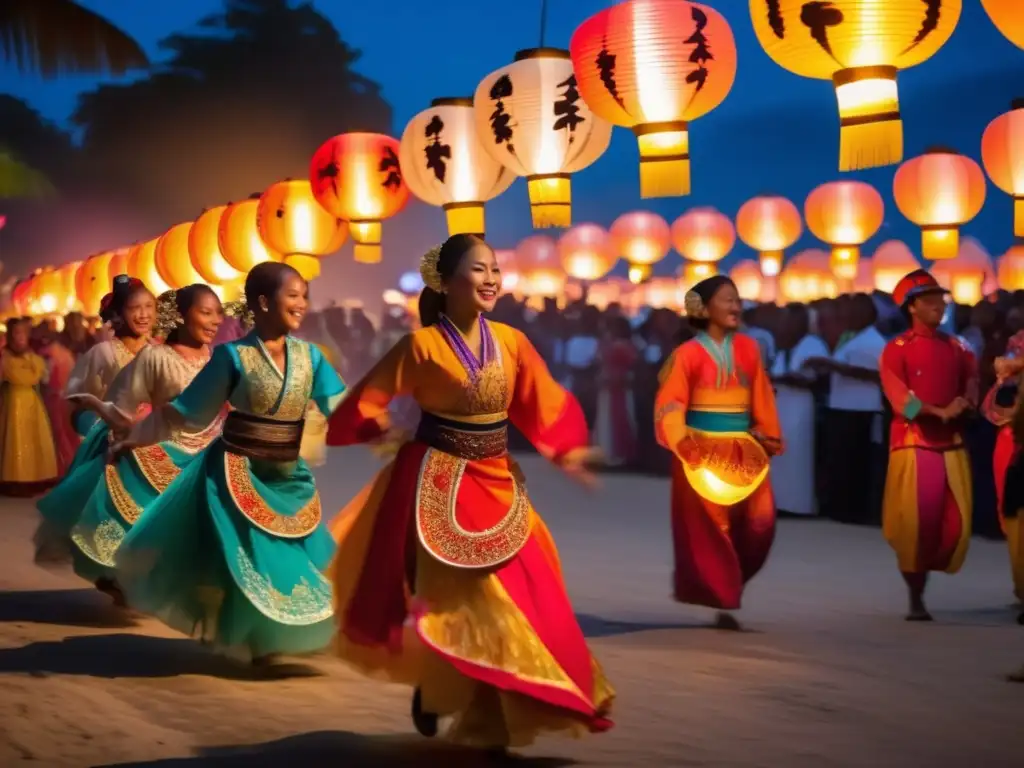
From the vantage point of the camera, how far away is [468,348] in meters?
4.80

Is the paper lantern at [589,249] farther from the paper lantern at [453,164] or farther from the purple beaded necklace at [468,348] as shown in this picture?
the purple beaded necklace at [468,348]

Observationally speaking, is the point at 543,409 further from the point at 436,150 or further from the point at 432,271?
the point at 436,150

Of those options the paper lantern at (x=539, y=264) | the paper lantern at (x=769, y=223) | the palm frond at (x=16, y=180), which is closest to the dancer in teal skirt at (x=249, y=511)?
the palm frond at (x=16, y=180)

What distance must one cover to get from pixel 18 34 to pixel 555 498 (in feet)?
21.5

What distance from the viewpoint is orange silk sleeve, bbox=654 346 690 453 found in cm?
720

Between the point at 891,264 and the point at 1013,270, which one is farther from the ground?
the point at 891,264

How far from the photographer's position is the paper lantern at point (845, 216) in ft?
55.3

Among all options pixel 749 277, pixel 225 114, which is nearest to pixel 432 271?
pixel 749 277

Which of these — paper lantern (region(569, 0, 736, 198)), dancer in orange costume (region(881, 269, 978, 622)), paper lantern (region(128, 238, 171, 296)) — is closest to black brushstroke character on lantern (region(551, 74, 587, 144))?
paper lantern (region(569, 0, 736, 198))

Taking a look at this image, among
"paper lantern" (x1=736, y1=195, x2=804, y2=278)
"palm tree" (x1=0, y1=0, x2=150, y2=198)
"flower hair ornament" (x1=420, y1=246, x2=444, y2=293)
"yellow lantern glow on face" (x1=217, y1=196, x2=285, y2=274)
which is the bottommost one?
"flower hair ornament" (x1=420, y1=246, x2=444, y2=293)

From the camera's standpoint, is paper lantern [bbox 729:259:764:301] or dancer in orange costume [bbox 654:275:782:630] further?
paper lantern [bbox 729:259:764:301]

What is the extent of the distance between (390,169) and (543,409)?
877 centimetres

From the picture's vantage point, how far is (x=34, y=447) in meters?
14.5

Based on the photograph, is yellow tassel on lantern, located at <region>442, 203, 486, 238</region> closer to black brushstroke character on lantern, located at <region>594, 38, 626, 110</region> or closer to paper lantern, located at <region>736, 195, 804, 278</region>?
black brushstroke character on lantern, located at <region>594, 38, 626, 110</region>
